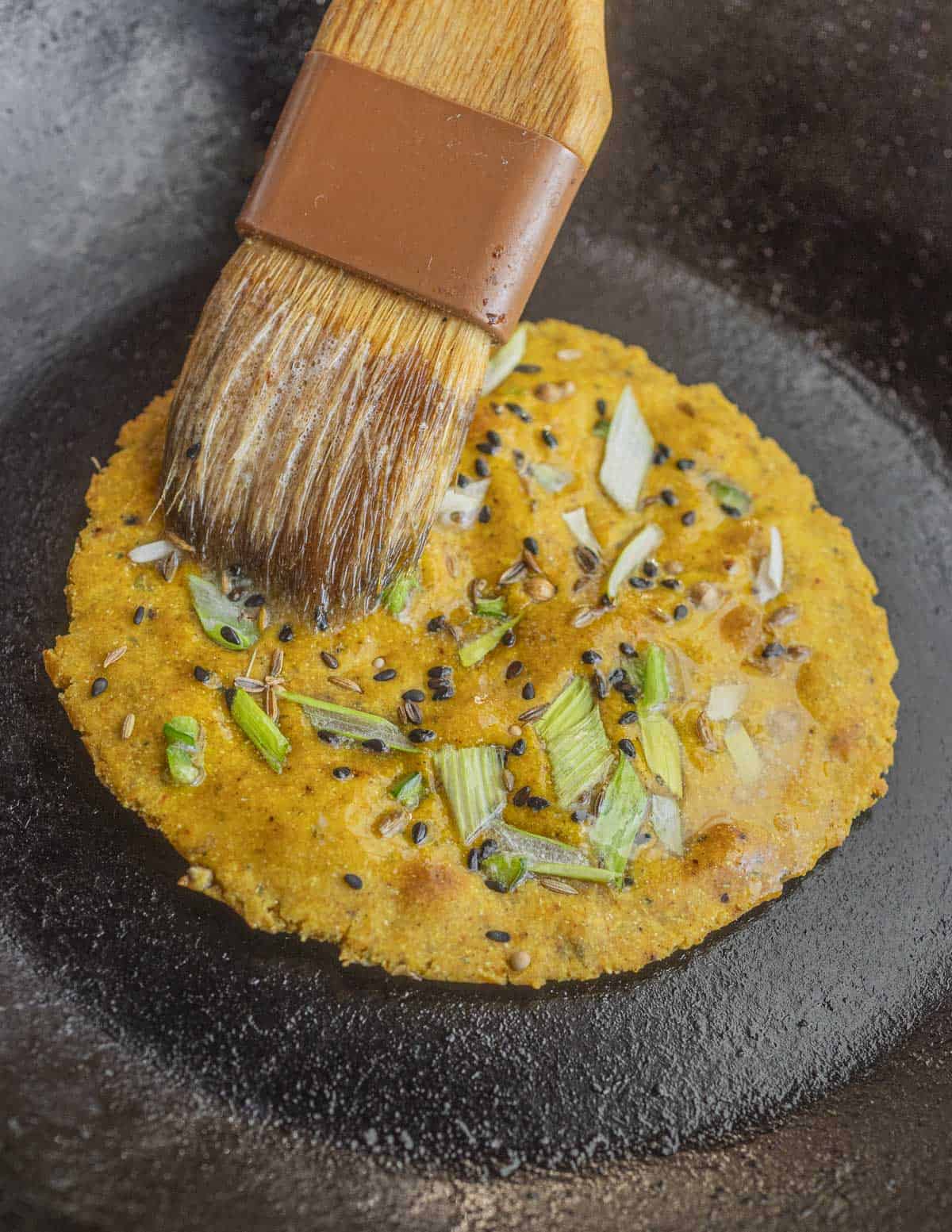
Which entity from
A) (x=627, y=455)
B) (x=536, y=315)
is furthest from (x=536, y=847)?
(x=536, y=315)

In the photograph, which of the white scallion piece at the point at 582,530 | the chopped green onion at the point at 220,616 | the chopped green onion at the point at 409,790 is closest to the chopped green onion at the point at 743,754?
the white scallion piece at the point at 582,530

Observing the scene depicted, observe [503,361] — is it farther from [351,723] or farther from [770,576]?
[351,723]

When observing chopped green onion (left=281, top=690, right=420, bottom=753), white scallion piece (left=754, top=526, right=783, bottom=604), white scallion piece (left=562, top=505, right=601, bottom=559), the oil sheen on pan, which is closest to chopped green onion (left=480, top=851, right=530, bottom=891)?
the oil sheen on pan

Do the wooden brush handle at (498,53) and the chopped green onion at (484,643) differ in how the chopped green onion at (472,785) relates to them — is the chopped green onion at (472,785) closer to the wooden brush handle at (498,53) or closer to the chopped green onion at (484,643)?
the chopped green onion at (484,643)

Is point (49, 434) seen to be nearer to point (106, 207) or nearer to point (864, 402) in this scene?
point (106, 207)

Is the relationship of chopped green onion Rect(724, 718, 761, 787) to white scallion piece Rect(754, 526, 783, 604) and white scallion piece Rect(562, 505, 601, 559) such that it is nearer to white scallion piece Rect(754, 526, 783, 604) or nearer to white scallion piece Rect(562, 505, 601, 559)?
white scallion piece Rect(754, 526, 783, 604)
